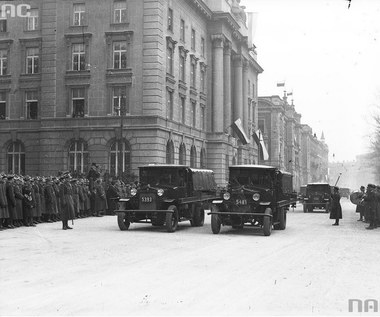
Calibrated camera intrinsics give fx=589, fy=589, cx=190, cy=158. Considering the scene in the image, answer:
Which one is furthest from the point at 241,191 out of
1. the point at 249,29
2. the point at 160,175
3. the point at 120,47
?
the point at 249,29

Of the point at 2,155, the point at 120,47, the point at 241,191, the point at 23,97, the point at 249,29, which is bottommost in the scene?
the point at 241,191

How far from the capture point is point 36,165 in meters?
41.3

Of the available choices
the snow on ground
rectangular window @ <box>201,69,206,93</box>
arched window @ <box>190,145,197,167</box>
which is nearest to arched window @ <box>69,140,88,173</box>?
arched window @ <box>190,145,197,167</box>

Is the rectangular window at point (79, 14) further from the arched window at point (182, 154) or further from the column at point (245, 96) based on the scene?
the column at point (245, 96)

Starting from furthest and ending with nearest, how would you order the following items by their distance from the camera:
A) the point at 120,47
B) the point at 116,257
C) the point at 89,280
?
the point at 120,47, the point at 116,257, the point at 89,280

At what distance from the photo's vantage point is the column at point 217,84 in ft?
173

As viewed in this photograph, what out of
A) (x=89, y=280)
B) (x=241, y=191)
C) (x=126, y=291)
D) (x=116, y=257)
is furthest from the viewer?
(x=241, y=191)

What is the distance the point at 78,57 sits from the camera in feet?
135

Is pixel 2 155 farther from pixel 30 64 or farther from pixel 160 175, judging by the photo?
pixel 160 175

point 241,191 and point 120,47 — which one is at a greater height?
point 120,47

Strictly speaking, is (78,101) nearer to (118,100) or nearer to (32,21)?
(118,100)

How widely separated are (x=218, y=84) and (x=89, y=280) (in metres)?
44.0

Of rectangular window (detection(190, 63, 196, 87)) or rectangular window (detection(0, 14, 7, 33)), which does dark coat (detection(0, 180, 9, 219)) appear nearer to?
rectangular window (detection(0, 14, 7, 33))

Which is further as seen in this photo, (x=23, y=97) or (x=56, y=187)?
(x=23, y=97)
